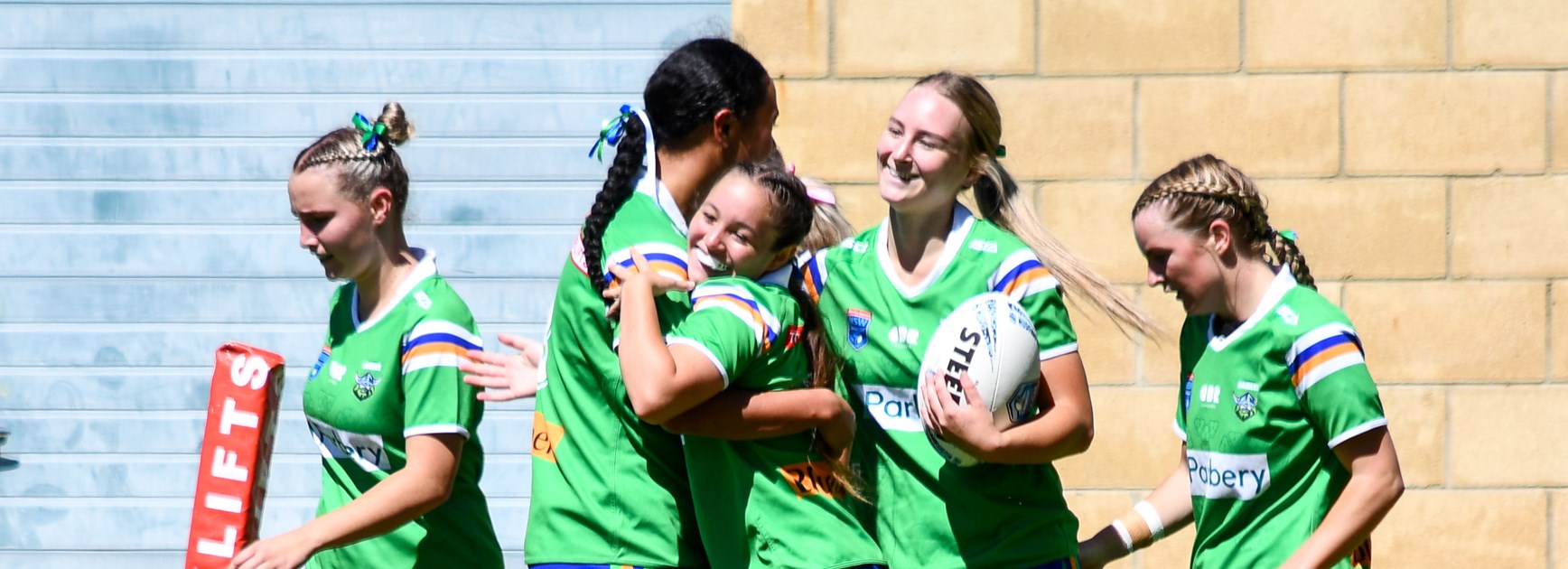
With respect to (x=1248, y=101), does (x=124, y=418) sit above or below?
below

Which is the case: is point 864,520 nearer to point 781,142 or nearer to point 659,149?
point 659,149

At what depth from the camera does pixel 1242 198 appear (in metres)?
2.95

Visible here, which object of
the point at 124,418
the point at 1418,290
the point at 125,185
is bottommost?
the point at 124,418

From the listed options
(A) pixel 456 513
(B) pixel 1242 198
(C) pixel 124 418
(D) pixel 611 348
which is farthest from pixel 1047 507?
(C) pixel 124 418

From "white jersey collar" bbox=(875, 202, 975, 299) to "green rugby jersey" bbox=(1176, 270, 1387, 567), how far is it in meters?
0.50

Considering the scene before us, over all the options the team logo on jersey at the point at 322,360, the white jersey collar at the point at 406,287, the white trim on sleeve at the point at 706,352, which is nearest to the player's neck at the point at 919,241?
the white trim on sleeve at the point at 706,352

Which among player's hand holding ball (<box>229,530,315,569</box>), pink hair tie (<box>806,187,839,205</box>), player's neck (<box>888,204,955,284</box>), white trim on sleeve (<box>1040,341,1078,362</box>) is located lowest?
player's hand holding ball (<box>229,530,315,569</box>)

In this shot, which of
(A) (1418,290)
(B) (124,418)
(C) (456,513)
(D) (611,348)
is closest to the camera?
(D) (611,348)

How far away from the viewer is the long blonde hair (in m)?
3.05

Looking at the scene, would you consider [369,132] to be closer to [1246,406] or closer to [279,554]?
[279,554]

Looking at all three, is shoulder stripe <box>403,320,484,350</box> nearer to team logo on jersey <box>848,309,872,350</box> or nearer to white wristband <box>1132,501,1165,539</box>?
team logo on jersey <box>848,309,872,350</box>

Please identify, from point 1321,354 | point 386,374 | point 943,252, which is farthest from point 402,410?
point 1321,354

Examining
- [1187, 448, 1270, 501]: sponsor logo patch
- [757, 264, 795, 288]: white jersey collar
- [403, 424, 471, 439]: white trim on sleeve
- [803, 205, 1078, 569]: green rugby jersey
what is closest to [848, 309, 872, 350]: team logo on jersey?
[803, 205, 1078, 569]: green rugby jersey

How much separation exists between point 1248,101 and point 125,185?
3.43 meters
